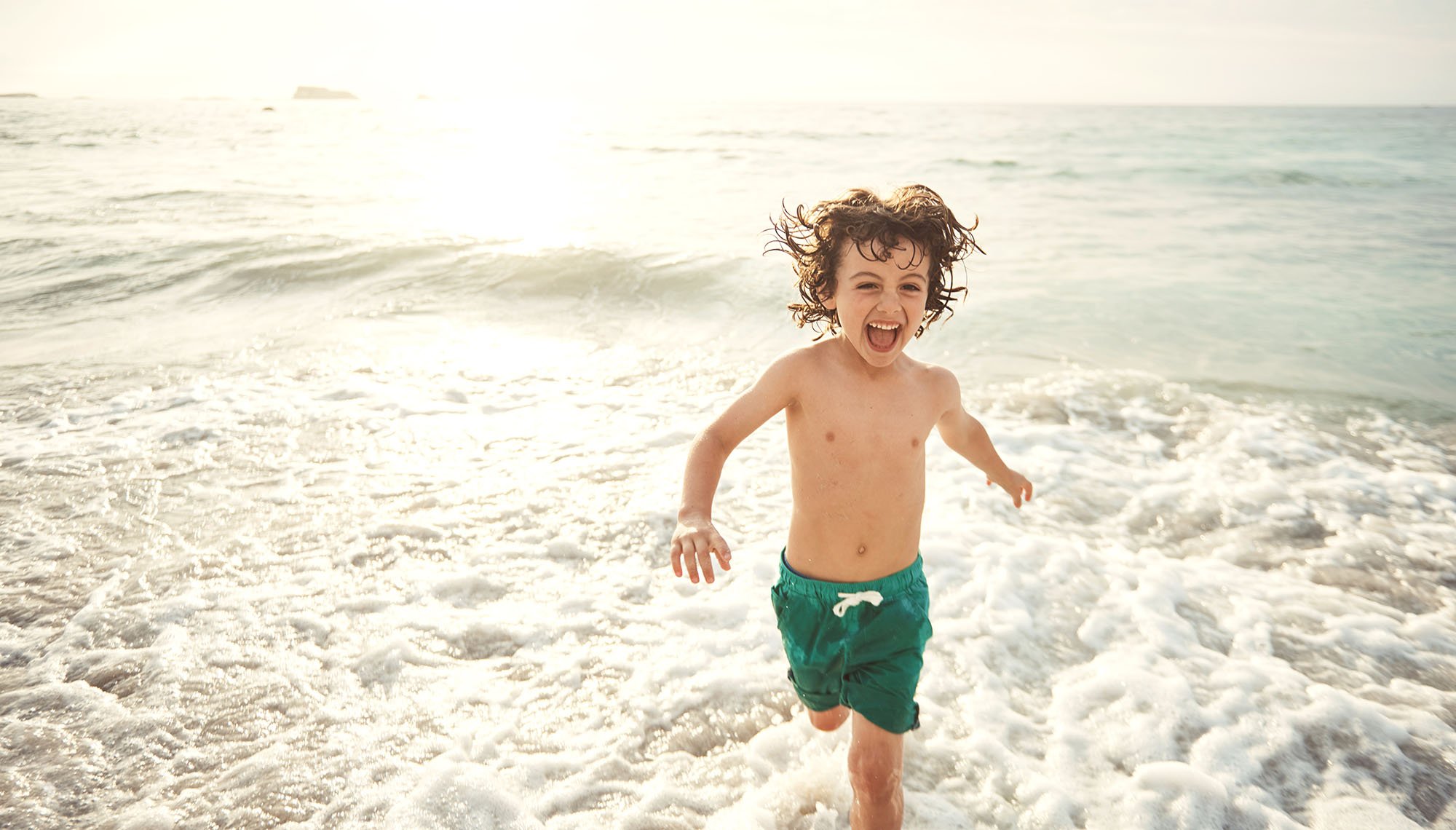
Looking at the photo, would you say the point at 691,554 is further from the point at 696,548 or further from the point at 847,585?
the point at 847,585

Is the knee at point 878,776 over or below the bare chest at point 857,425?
below

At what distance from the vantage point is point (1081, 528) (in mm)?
4344

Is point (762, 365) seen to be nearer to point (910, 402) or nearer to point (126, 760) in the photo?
point (910, 402)

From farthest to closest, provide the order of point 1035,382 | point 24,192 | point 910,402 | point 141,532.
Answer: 1. point 24,192
2. point 1035,382
3. point 141,532
4. point 910,402

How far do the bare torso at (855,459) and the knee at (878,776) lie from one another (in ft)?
1.60

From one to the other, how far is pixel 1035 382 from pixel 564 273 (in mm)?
5944

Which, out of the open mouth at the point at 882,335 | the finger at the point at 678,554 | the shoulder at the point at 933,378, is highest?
the open mouth at the point at 882,335

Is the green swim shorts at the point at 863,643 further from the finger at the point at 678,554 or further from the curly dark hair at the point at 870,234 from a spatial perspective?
the curly dark hair at the point at 870,234

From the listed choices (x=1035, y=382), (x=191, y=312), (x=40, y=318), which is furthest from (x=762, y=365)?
(x=40, y=318)

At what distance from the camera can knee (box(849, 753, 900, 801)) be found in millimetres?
2287

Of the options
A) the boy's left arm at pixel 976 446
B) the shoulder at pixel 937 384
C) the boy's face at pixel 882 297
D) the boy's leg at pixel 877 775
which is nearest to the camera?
the boy's face at pixel 882 297

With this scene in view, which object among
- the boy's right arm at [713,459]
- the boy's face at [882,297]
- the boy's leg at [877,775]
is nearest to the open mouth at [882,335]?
the boy's face at [882,297]

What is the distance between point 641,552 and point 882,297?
7.54ft

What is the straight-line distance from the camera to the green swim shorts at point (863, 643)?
7.53 ft
